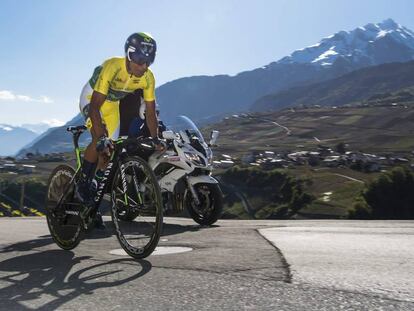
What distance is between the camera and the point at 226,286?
3.41m

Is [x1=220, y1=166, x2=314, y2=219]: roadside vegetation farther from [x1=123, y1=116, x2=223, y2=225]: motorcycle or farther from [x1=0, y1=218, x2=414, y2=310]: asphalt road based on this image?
[x1=0, y1=218, x2=414, y2=310]: asphalt road

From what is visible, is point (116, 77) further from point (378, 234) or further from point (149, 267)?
point (378, 234)

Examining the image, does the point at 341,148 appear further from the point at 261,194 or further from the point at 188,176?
the point at 188,176

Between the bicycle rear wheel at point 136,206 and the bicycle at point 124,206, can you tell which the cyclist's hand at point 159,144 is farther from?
the bicycle rear wheel at point 136,206

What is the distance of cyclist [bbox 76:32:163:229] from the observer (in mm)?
5443

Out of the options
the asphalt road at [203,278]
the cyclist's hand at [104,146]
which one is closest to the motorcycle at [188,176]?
the asphalt road at [203,278]

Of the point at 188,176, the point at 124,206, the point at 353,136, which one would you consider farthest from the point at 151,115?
the point at 353,136

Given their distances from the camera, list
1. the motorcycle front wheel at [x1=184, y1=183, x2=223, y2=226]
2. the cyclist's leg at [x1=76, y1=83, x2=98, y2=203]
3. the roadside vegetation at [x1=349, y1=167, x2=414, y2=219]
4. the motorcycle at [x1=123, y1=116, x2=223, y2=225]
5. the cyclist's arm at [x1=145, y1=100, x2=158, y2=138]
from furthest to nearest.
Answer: the roadside vegetation at [x1=349, y1=167, x2=414, y2=219], the motorcycle front wheel at [x1=184, y1=183, x2=223, y2=226], the motorcycle at [x1=123, y1=116, x2=223, y2=225], the cyclist's arm at [x1=145, y1=100, x2=158, y2=138], the cyclist's leg at [x1=76, y1=83, x2=98, y2=203]

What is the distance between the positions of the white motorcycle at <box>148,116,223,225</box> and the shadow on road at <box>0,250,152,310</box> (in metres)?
Answer: 3.08

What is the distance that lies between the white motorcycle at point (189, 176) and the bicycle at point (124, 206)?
7.42 feet

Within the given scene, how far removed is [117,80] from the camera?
5.98 meters

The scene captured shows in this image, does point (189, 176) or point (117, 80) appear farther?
point (189, 176)

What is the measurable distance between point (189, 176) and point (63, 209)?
2.87m

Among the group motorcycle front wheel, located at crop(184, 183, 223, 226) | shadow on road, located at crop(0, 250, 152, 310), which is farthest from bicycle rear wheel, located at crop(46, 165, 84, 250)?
motorcycle front wheel, located at crop(184, 183, 223, 226)
